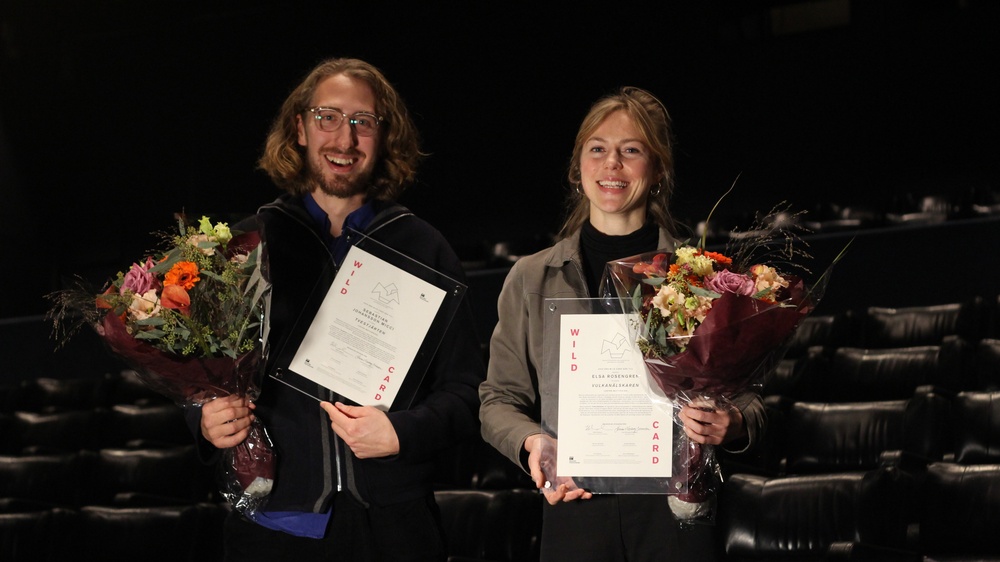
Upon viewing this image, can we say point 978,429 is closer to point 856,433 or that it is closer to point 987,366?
point 856,433

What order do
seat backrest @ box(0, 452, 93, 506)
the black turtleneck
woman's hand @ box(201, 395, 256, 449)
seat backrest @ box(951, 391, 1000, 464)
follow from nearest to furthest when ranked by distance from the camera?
woman's hand @ box(201, 395, 256, 449) < the black turtleneck < seat backrest @ box(951, 391, 1000, 464) < seat backrest @ box(0, 452, 93, 506)

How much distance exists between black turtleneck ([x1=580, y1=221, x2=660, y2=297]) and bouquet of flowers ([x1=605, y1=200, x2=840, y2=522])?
191 millimetres

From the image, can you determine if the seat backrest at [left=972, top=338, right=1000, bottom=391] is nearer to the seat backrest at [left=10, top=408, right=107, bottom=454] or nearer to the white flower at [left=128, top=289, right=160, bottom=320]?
the white flower at [left=128, top=289, right=160, bottom=320]

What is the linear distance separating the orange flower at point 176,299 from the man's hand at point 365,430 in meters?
0.30

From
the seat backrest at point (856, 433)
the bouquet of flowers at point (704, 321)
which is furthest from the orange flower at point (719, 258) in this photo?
the seat backrest at point (856, 433)

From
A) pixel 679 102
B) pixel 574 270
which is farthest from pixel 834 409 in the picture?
pixel 679 102

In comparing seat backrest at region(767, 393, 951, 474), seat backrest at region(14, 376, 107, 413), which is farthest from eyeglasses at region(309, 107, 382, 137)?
seat backrest at region(14, 376, 107, 413)

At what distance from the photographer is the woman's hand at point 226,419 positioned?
69.9 inches

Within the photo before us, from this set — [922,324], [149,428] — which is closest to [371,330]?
[149,428]

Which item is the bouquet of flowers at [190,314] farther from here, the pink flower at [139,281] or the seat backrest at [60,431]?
the seat backrest at [60,431]

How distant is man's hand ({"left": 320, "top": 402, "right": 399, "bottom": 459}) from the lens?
1804mm

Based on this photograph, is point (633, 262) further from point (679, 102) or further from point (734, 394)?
point (679, 102)

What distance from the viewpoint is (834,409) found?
353 centimetres

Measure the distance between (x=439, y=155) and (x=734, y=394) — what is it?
22.7ft
